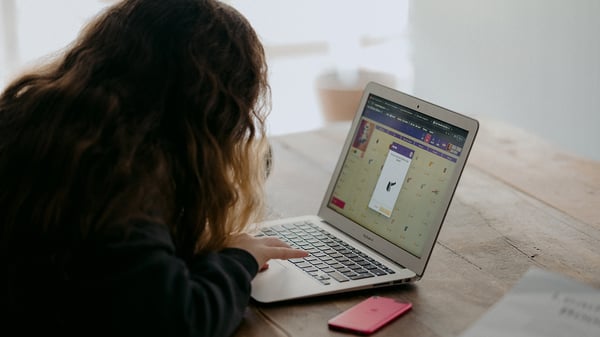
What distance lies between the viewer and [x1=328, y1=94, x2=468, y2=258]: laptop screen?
1310 mm

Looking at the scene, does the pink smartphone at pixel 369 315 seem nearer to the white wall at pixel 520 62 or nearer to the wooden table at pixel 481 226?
the wooden table at pixel 481 226

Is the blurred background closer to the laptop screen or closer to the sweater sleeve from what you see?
the laptop screen

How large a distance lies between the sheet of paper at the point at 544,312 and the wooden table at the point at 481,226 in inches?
2.5

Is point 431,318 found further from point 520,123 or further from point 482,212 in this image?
point 520,123

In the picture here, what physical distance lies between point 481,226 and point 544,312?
0.48m

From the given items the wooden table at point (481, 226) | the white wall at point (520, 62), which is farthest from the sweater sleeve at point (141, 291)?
the white wall at point (520, 62)

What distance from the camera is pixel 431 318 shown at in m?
1.17

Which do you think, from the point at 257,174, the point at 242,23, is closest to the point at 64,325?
the point at 257,174

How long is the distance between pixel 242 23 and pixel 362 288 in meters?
0.43

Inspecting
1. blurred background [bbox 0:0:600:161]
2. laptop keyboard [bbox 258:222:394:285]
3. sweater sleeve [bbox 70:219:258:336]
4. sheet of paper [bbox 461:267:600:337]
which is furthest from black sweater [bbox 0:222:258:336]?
blurred background [bbox 0:0:600:161]

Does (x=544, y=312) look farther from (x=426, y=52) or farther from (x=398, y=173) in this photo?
(x=426, y=52)

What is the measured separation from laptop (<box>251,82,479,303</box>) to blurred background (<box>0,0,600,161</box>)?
139cm

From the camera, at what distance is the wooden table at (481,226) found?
1.17 m

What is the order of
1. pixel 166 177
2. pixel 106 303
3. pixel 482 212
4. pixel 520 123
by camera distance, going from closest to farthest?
pixel 106 303
pixel 166 177
pixel 482 212
pixel 520 123
